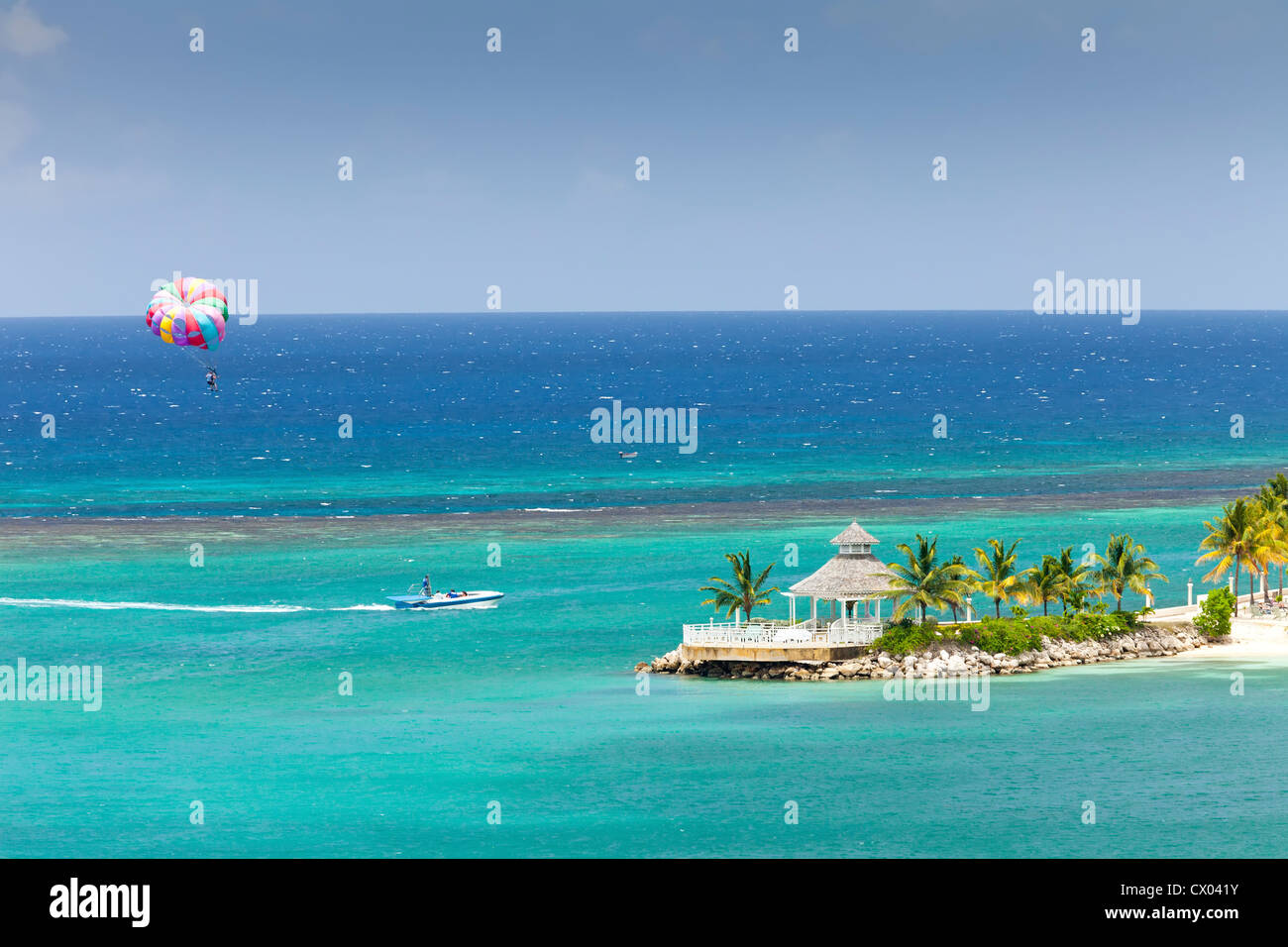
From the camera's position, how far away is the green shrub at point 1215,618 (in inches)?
2997

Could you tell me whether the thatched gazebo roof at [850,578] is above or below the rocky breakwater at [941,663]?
above

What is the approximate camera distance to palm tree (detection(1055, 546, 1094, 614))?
74.9 m

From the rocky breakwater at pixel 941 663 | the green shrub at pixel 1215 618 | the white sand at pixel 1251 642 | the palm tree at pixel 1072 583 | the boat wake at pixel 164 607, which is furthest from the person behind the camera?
the boat wake at pixel 164 607

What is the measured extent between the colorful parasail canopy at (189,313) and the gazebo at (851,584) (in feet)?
90.8

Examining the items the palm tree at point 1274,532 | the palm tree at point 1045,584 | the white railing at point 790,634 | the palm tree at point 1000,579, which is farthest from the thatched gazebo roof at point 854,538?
the palm tree at point 1274,532

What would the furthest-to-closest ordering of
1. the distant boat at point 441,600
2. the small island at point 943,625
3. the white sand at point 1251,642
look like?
the distant boat at point 441,600 < the white sand at point 1251,642 < the small island at point 943,625

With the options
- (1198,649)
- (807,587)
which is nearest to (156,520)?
(807,587)

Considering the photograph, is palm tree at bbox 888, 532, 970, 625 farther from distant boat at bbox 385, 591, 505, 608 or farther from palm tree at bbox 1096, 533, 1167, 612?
distant boat at bbox 385, 591, 505, 608

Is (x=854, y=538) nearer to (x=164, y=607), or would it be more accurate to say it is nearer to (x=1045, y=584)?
(x=1045, y=584)

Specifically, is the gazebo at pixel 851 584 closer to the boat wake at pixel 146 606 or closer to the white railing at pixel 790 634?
the white railing at pixel 790 634

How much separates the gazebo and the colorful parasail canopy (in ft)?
90.8

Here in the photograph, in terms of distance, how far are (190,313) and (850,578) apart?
103ft
